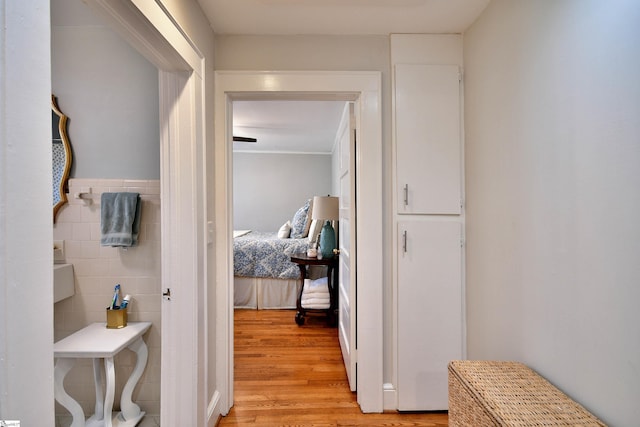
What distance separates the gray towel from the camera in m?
1.68

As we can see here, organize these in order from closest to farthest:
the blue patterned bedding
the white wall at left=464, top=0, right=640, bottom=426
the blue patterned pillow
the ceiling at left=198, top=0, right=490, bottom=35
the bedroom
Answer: the white wall at left=464, top=0, right=640, bottom=426
the ceiling at left=198, top=0, right=490, bottom=35
the bedroom
the blue patterned bedding
the blue patterned pillow

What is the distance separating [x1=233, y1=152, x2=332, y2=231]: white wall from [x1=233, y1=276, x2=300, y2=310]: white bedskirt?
250 cm

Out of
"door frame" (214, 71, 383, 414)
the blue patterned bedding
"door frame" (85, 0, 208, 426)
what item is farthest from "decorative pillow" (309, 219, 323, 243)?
"door frame" (85, 0, 208, 426)

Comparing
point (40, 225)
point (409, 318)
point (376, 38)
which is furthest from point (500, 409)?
point (376, 38)

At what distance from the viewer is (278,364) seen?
2.57 metres

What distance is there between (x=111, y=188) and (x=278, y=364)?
1.79 metres

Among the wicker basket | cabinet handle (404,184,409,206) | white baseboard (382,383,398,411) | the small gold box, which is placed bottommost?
white baseboard (382,383,398,411)

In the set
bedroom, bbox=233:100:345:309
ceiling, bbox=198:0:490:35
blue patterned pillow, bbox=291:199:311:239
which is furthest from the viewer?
blue patterned pillow, bbox=291:199:311:239

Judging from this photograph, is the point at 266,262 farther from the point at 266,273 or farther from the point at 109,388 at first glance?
the point at 109,388

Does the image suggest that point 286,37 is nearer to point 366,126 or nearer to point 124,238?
point 366,126

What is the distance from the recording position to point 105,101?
5.78 ft

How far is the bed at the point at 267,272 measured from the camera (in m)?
3.90

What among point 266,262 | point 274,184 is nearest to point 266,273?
point 266,262

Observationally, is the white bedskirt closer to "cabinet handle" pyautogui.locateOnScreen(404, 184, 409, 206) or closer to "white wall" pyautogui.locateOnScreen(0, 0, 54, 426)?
"cabinet handle" pyautogui.locateOnScreen(404, 184, 409, 206)
